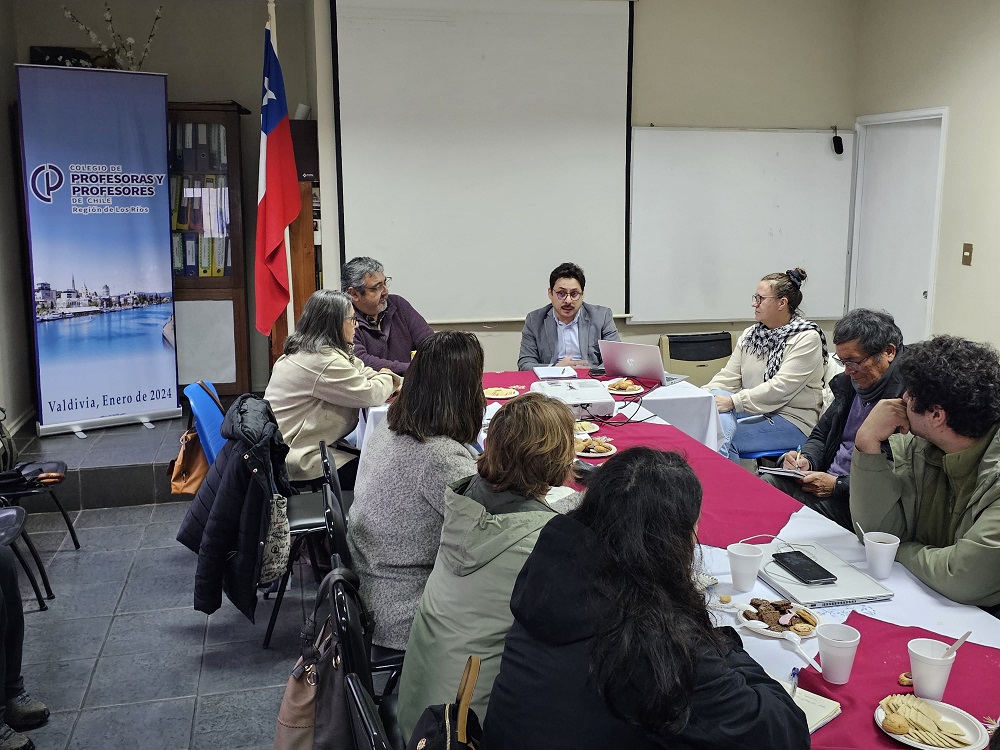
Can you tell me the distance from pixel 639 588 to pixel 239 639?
2361mm

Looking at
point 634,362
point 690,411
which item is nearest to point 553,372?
point 634,362

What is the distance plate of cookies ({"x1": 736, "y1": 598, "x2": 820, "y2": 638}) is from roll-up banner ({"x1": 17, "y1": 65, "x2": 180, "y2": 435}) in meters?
4.51

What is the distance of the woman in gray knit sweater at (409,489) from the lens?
7.20ft

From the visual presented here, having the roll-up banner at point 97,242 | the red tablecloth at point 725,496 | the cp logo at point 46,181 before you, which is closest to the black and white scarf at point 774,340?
the red tablecloth at point 725,496

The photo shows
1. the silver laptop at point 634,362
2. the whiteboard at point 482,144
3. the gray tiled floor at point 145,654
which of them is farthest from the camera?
the whiteboard at point 482,144

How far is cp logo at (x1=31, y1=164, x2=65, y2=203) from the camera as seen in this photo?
504 centimetres

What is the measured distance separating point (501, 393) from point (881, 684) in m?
2.41

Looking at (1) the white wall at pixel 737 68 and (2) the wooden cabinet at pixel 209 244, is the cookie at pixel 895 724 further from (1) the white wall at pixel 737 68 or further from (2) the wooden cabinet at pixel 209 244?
(2) the wooden cabinet at pixel 209 244

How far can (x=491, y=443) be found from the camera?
1.97 m

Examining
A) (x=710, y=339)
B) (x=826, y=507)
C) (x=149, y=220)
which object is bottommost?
(x=826, y=507)

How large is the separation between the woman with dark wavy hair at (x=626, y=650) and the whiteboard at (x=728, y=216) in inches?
186

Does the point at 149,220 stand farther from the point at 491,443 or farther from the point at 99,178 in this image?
the point at 491,443

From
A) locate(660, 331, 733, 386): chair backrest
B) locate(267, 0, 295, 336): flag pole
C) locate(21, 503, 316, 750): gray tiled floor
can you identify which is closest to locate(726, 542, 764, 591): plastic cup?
locate(21, 503, 316, 750): gray tiled floor

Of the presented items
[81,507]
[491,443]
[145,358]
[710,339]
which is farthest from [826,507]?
[145,358]
